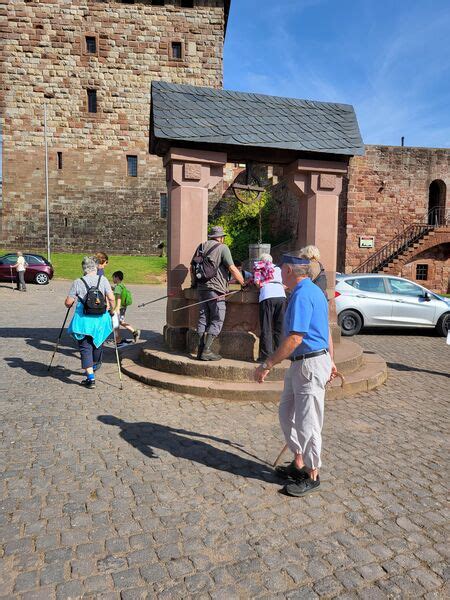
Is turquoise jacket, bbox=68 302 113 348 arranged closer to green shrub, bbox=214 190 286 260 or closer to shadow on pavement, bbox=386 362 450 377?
shadow on pavement, bbox=386 362 450 377

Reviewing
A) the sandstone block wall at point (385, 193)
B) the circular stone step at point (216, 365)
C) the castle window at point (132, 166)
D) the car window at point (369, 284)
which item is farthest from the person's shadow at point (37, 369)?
the castle window at point (132, 166)

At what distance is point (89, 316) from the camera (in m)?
6.13

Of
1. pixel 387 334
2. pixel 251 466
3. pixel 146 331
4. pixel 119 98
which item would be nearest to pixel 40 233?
pixel 119 98

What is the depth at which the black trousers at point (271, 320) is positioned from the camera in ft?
19.9

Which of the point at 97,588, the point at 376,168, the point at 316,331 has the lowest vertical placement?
the point at 97,588

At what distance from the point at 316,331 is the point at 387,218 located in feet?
73.1

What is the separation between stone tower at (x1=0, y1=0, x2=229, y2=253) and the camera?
28516mm

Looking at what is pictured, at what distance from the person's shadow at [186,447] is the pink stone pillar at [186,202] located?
261 cm

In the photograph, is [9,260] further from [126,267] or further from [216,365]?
[216,365]

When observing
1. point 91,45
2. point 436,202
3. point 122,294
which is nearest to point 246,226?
point 436,202

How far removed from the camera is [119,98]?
96.5 feet

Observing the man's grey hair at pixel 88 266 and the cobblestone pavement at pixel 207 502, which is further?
the man's grey hair at pixel 88 266

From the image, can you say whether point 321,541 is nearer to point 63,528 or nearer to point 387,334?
point 63,528

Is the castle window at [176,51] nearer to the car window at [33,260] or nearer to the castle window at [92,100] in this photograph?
the castle window at [92,100]
